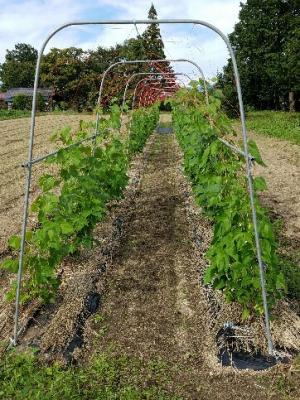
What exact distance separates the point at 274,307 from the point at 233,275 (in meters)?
0.67

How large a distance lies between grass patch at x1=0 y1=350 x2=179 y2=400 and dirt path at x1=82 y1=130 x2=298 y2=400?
0.14 meters

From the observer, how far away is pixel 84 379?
12.8 feet

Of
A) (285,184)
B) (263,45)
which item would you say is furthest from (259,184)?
(263,45)

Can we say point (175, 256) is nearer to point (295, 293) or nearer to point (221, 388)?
point (295, 293)

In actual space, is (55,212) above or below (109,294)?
above

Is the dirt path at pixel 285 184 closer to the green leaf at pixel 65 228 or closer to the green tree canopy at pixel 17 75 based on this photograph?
the green leaf at pixel 65 228

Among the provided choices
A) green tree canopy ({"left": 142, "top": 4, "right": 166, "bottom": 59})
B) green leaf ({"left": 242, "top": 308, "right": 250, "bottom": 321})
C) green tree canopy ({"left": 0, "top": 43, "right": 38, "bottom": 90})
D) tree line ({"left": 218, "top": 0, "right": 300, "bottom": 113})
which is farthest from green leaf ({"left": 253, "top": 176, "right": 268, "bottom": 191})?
green tree canopy ({"left": 0, "top": 43, "right": 38, "bottom": 90})

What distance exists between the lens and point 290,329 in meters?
4.48

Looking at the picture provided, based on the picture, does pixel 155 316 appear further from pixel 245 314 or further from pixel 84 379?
pixel 84 379

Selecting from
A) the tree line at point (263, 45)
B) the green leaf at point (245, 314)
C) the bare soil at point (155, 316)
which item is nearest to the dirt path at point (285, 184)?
the bare soil at point (155, 316)

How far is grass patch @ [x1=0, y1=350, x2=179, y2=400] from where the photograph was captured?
3.72 m

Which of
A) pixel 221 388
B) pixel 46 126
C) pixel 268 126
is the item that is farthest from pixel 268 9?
pixel 221 388

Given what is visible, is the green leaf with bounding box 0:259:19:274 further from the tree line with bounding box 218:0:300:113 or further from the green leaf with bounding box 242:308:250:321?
the tree line with bounding box 218:0:300:113

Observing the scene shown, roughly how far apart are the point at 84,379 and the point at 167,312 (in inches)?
51.9
